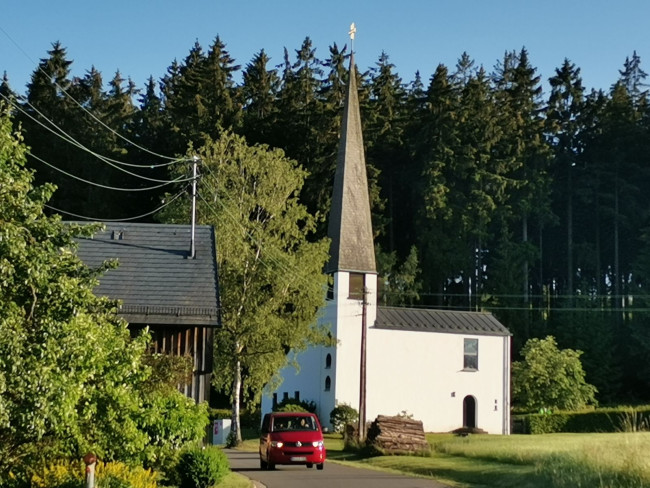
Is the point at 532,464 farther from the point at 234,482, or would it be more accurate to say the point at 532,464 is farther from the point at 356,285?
the point at 356,285

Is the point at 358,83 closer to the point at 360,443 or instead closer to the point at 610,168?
the point at 610,168

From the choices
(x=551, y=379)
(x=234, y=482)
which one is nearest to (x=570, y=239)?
(x=551, y=379)

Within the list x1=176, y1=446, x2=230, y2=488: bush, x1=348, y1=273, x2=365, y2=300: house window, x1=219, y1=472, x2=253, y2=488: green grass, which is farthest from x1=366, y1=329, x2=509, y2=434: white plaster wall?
x1=176, y1=446, x2=230, y2=488: bush

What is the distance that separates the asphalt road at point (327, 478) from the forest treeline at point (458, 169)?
3905cm

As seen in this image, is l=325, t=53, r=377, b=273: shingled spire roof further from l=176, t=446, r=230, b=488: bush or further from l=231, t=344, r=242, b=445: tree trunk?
l=176, t=446, r=230, b=488: bush

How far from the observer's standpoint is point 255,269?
4541cm

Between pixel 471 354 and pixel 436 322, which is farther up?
pixel 436 322

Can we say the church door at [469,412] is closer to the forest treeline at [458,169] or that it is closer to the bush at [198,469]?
the forest treeline at [458,169]

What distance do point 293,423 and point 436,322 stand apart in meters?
31.2

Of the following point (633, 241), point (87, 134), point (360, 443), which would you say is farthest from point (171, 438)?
point (633, 241)

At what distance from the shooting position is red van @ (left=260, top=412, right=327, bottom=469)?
29.2 metres

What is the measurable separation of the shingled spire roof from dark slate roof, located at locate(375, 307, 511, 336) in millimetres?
3055

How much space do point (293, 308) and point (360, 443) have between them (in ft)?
30.3

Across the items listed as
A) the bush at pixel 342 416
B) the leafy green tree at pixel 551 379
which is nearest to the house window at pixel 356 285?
the bush at pixel 342 416
